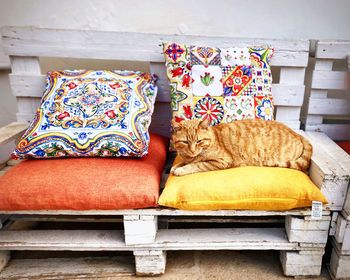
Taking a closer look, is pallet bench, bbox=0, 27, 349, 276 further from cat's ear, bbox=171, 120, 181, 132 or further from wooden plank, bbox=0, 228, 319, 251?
cat's ear, bbox=171, 120, 181, 132

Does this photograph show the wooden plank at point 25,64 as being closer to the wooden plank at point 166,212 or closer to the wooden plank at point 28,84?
the wooden plank at point 28,84

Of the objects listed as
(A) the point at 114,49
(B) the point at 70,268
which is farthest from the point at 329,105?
(B) the point at 70,268

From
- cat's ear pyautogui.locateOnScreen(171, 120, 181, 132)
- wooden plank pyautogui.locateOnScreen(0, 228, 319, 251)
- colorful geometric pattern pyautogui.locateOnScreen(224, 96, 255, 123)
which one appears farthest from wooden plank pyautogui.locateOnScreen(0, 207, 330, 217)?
colorful geometric pattern pyautogui.locateOnScreen(224, 96, 255, 123)

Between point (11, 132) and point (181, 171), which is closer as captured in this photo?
point (181, 171)

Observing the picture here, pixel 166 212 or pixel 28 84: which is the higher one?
pixel 28 84

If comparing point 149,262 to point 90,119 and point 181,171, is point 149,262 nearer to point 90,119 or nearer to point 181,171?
Result: point 181,171

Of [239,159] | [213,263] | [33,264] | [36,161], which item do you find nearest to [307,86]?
[239,159]

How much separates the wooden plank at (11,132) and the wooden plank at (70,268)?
601 mm

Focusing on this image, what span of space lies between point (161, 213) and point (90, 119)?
0.54 m

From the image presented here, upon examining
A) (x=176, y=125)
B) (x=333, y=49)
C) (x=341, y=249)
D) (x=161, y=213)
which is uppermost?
Result: (x=333, y=49)

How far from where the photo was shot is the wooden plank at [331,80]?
1481 mm

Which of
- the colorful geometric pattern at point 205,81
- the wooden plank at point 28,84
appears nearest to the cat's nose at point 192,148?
the colorful geometric pattern at point 205,81

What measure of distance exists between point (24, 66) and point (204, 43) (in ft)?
3.63

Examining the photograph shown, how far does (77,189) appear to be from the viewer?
969mm
